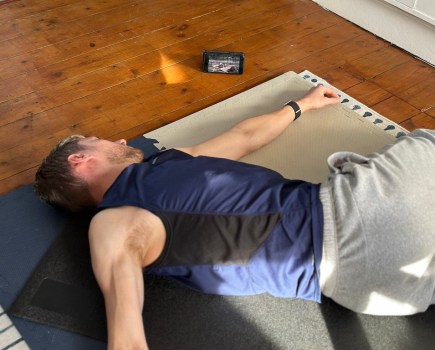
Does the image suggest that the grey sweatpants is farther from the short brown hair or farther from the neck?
the short brown hair

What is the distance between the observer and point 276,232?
4.73ft

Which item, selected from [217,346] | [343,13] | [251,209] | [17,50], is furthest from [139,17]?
[217,346]

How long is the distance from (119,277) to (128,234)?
0.38ft

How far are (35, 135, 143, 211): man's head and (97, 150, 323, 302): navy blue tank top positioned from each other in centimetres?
13

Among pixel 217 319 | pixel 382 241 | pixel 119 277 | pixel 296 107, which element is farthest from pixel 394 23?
pixel 119 277

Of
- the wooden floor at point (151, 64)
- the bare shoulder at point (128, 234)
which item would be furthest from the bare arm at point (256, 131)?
the bare shoulder at point (128, 234)

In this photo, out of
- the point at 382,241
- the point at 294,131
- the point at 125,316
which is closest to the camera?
the point at 125,316

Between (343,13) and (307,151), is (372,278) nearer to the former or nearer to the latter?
(307,151)

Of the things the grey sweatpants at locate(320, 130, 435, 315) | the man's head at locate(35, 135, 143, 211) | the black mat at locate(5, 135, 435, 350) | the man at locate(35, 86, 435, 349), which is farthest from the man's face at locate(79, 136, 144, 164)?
the grey sweatpants at locate(320, 130, 435, 315)

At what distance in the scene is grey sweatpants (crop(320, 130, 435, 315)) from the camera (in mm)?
1376

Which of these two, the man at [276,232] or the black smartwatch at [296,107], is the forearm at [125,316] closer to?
the man at [276,232]

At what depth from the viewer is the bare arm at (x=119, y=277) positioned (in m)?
1.24

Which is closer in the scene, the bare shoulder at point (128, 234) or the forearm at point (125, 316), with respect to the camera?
the forearm at point (125, 316)

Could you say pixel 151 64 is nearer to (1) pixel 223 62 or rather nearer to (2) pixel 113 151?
(1) pixel 223 62
